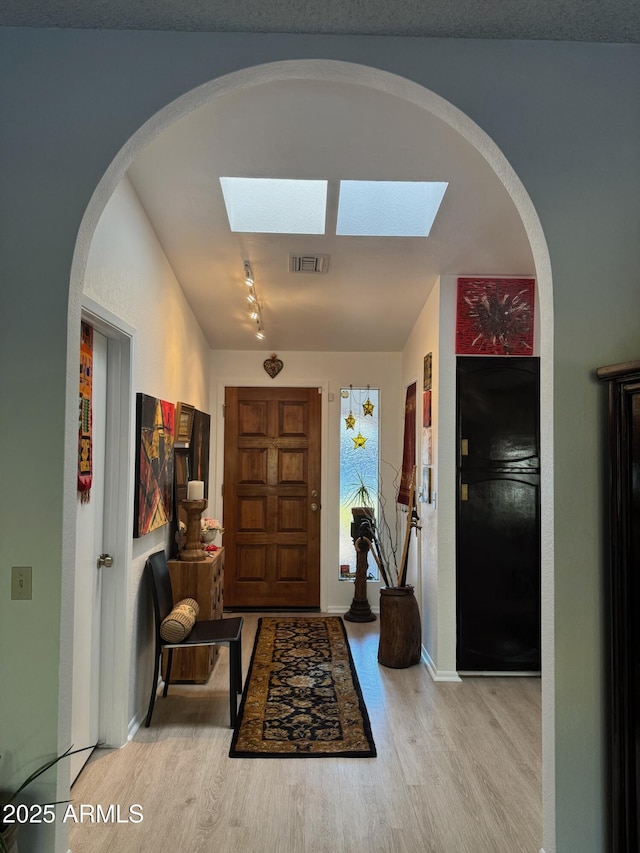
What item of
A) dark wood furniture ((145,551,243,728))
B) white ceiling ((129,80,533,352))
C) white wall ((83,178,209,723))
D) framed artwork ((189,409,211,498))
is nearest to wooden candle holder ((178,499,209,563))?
white wall ((83,178,209,723))

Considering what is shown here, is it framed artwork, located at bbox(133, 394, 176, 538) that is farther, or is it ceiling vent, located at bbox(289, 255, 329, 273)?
ceiling vent, located at bbox(289, 255, 329, 273)

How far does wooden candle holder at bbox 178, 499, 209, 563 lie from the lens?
12.2ft

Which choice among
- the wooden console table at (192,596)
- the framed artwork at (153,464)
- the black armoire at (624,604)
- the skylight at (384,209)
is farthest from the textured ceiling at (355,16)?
the wooden console table at (192,596)

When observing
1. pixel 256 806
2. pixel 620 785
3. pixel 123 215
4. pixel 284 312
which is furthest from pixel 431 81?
pixel 284 312

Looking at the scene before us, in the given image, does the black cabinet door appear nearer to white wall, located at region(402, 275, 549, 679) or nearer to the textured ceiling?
white wall, located at region(402, 275, 549, 679)

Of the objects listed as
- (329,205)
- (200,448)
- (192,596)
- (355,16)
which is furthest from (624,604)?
(200,448)

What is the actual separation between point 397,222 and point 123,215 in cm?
155

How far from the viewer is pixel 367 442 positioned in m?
5.66

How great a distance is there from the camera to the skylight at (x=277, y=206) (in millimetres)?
3441

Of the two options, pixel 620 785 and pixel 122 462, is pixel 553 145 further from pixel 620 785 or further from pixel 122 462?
pixel 122 462

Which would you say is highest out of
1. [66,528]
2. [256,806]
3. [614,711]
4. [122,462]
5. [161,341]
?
[161,341]

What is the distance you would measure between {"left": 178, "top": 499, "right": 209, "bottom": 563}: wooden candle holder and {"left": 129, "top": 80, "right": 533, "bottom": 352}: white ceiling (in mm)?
1571

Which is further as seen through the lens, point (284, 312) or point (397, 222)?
point (284, 312)

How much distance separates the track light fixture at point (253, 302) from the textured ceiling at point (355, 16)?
212 centimetres
